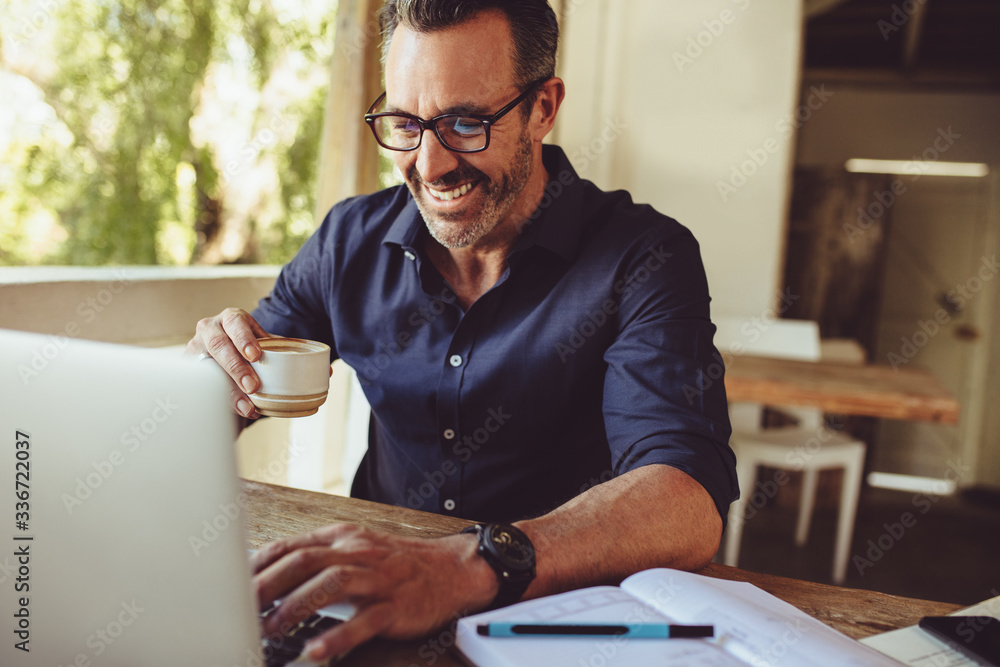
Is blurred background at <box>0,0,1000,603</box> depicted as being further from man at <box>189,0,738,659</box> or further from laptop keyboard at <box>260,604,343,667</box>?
laptop keyboard at <box>260,604,343,667</box>

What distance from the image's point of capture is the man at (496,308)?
3.51 feet

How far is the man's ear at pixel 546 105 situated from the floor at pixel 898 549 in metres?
2.63

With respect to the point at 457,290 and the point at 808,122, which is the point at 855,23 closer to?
the point at 808,122

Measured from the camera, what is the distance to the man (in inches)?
42.1

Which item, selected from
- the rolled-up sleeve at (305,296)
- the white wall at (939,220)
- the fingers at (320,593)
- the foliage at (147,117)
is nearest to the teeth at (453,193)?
the rolled-up sleeve at (305,296)

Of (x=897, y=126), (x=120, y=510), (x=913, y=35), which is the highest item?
(x=913, y=35)

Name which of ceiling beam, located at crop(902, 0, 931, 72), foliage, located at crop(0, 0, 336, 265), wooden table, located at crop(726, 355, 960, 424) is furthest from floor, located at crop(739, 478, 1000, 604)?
ceiling beam, located at crop(902, 0, 931, 72)

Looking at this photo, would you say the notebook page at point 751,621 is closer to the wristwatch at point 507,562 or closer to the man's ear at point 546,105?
the wristwatch at point 507,562

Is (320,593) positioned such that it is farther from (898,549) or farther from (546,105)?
(898,549)

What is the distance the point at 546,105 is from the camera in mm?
1366

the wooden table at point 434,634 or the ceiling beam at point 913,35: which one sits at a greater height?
the ceiling beam at point 913,35

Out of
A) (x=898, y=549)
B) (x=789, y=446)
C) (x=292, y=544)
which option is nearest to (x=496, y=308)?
(x=292, y=544)

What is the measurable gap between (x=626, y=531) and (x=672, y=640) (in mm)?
190

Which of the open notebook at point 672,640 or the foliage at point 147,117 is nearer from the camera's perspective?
the open notebook at point 672,640
